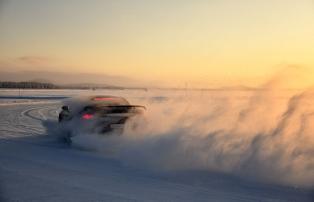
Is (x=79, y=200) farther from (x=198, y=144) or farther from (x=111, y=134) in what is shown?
(x=111, y=134)

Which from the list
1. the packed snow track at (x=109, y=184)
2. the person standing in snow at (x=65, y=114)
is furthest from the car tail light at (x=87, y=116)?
the packed snow track at (x=109, y=184)

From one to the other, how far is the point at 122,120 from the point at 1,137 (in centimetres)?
497

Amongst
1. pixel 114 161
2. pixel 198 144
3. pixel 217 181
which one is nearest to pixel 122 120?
pixel 114 161

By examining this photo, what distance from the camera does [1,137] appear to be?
1326 centimetres

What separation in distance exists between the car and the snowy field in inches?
11.2

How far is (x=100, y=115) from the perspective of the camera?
11.0 m

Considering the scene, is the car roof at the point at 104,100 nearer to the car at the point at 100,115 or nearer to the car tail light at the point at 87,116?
the car at the point at 100,115

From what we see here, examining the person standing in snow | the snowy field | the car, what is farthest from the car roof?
the snowy field

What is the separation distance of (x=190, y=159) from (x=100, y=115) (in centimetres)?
356

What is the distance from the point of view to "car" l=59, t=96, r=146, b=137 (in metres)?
10.9

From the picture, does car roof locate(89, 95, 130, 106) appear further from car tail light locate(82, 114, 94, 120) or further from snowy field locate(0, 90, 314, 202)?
snowy field locate(0, 90, 314, 202)

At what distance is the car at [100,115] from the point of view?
10891 mm

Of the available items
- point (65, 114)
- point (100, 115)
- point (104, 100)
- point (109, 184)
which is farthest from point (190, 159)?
point (65, 114)

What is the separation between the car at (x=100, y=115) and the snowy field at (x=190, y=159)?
0.94 feet
